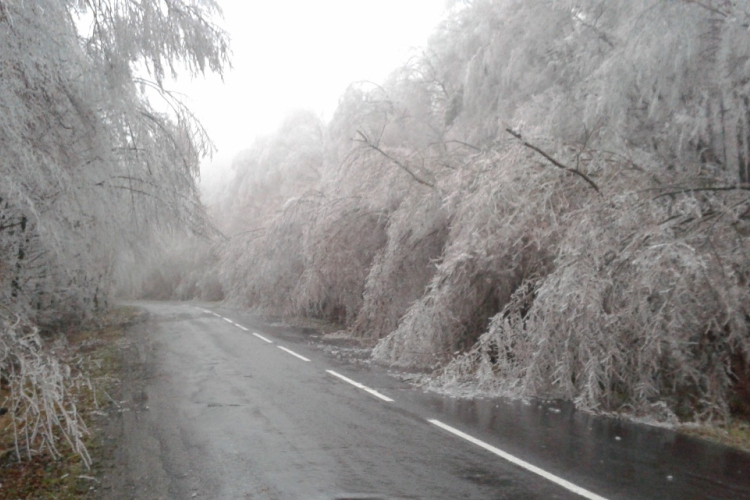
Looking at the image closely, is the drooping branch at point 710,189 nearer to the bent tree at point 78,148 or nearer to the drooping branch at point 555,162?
the drooping branch at point 555,162

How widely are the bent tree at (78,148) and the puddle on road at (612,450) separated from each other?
4301 mm

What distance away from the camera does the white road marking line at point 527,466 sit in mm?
5306

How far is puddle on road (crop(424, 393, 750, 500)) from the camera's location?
18.4 feet

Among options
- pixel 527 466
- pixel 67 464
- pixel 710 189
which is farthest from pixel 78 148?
pixel 710 189

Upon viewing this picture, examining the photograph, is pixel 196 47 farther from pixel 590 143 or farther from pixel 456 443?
pixel 590 143

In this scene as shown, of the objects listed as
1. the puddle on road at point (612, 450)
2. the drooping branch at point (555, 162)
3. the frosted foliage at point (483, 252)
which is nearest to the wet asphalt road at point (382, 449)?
the puddle on road at point (612, 450)

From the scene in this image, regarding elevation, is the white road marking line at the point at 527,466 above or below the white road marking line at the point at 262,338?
below

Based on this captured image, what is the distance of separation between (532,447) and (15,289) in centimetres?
688

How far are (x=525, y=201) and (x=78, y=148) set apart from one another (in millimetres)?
6419

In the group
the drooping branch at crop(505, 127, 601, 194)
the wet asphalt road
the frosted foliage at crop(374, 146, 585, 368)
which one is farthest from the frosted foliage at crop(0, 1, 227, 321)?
the drooping branch at crop(505, 127, 601, 194)

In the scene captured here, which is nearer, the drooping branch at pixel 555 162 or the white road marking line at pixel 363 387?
the white road marking line at pixel 363 387

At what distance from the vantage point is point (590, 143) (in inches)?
448

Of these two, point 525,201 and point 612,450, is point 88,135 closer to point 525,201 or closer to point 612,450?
point 525,201

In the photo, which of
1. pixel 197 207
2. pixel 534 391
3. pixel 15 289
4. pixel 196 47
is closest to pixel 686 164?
pixel 534 391
